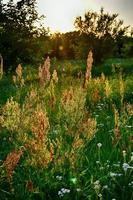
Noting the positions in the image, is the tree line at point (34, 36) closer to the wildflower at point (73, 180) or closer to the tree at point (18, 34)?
the tree at point (18, 34)

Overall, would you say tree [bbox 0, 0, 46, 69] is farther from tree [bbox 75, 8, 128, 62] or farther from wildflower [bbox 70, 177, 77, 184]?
wildflower [bbox 70, 177, 77, 184]

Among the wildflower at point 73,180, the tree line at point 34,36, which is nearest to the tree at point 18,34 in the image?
the tree line at point 34,36

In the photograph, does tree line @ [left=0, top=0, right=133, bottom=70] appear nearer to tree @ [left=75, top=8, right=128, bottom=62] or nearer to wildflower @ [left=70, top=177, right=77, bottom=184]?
tree @ [left=75, top=8, right=128, bottom=62]

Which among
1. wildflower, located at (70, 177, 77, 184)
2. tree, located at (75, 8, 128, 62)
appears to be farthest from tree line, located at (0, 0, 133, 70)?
wildflower, located at (70, 177, 77, 184)

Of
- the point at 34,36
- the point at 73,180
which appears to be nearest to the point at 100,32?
the point at 34,36

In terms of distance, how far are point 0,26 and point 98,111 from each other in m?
15.7

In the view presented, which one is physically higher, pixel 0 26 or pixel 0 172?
pixel 0 26

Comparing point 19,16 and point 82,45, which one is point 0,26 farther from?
point 82,45

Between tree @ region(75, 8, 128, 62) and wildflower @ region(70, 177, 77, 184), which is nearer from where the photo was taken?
wildflower @ region(70, 177, 77, 184)

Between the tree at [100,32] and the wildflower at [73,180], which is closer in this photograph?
the wildflower at [73,180]

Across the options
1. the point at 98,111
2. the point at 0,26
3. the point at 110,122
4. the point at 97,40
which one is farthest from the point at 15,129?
the point at 97,40

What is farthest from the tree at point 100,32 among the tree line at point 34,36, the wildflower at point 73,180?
the wildflower at point 73,180

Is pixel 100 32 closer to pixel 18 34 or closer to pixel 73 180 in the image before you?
pixel 18 34

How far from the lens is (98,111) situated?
8.83m
